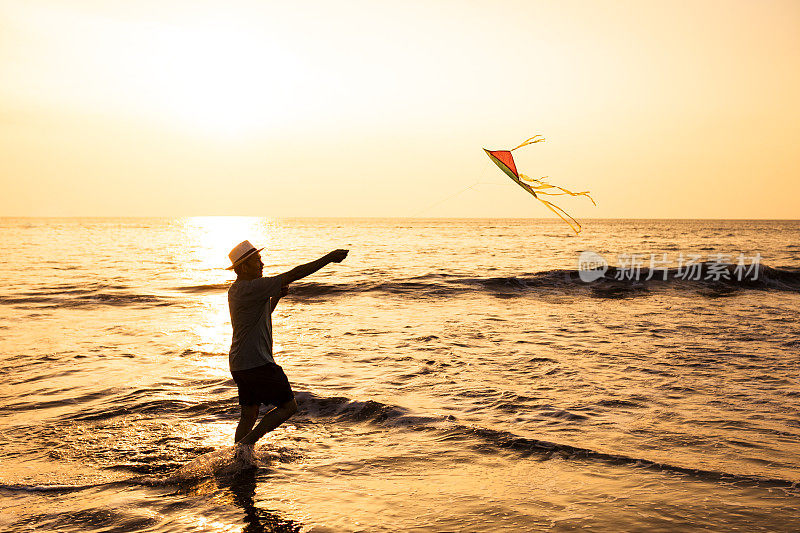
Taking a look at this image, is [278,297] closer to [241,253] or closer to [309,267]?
[241,253]

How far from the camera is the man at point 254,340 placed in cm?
520

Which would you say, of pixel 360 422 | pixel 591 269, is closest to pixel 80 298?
pixel 360 422

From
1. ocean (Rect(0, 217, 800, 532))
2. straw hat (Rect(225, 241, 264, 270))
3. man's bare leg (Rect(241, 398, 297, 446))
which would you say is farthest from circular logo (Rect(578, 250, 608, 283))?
straw hat (Rect(225, 241, 264, 270))

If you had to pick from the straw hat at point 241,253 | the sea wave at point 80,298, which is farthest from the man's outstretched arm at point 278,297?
the sea wave at point 80,298

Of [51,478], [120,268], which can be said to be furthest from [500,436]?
[120,268]

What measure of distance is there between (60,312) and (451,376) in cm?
1221

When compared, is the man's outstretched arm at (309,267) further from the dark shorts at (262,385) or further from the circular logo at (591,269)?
the circular logo at (591,269)

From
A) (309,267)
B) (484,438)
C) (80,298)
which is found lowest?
(80,298)

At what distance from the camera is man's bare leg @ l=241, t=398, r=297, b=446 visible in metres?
5.51

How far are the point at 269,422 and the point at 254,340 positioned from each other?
80 cm

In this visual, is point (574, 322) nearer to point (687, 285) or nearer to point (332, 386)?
point (332, 386)

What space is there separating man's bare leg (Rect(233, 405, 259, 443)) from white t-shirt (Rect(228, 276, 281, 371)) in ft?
1.45

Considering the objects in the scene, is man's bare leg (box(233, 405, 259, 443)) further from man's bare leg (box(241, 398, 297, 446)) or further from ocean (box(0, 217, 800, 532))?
ocean (box(0, 217, 800, 532))

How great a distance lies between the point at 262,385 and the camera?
213 inches
